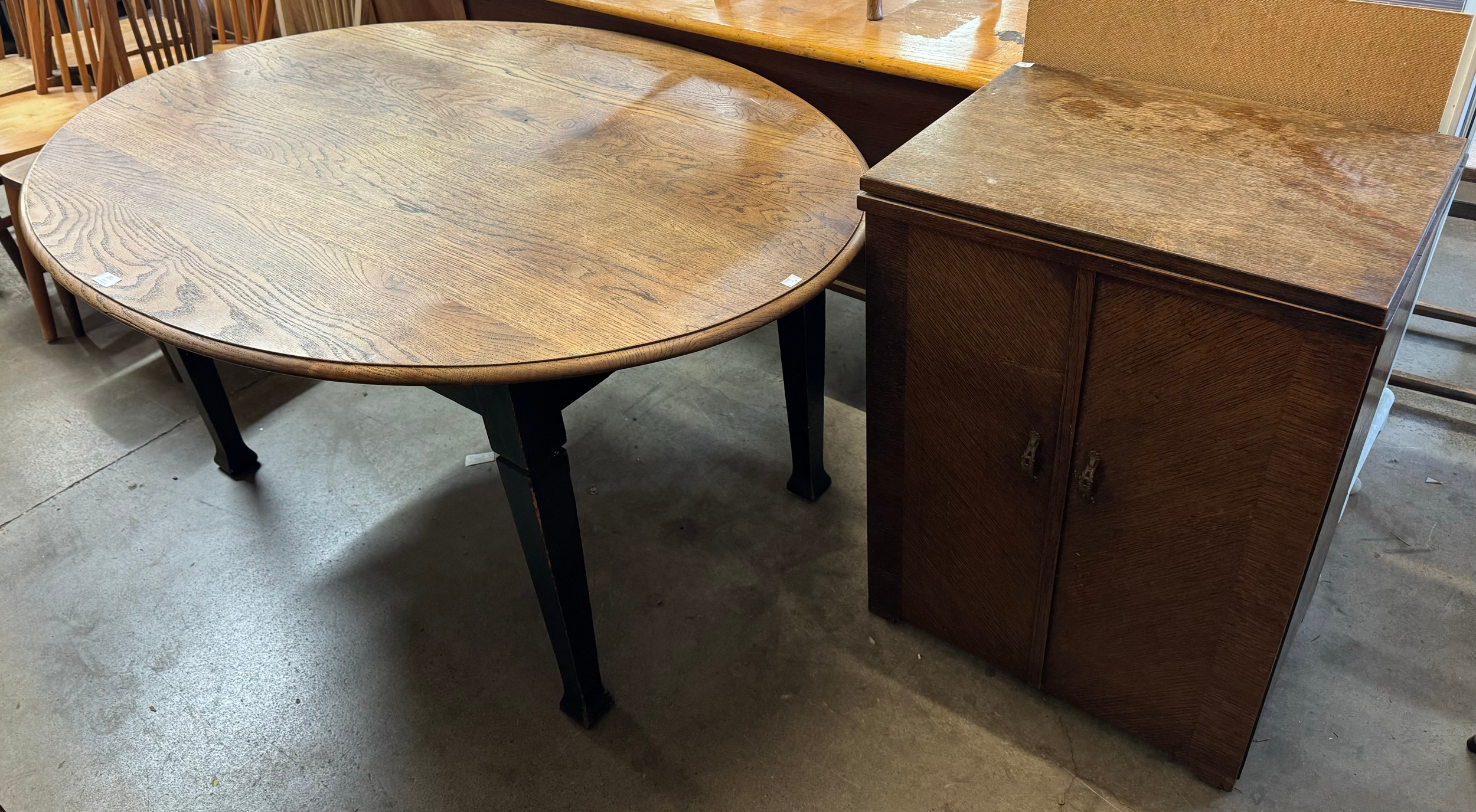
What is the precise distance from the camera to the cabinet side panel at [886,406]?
4.23 ft

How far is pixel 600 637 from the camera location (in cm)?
179

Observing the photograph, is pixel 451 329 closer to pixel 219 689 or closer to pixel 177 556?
pixel 219 689

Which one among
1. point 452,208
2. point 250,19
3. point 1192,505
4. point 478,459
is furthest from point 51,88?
point 1192,505

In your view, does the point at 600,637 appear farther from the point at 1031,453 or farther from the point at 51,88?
the point at 51,88

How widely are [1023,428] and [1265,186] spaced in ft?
1.39

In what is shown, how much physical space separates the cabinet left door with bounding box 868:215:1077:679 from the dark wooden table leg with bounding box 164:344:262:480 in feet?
4.78

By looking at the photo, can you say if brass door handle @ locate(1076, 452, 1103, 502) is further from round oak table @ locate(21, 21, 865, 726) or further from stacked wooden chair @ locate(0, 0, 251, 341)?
stacked wooden chair @ locate(0, 0, 251, 341)

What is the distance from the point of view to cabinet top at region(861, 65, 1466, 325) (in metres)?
1.01

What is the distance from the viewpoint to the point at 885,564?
1671mm

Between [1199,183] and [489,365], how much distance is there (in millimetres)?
900

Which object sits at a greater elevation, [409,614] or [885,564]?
[885,564]

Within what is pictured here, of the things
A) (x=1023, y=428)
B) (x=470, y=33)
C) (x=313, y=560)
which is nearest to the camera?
(x=1023, y=428)

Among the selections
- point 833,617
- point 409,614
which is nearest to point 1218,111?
point 833,617

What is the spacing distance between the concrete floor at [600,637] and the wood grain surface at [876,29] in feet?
2.74
